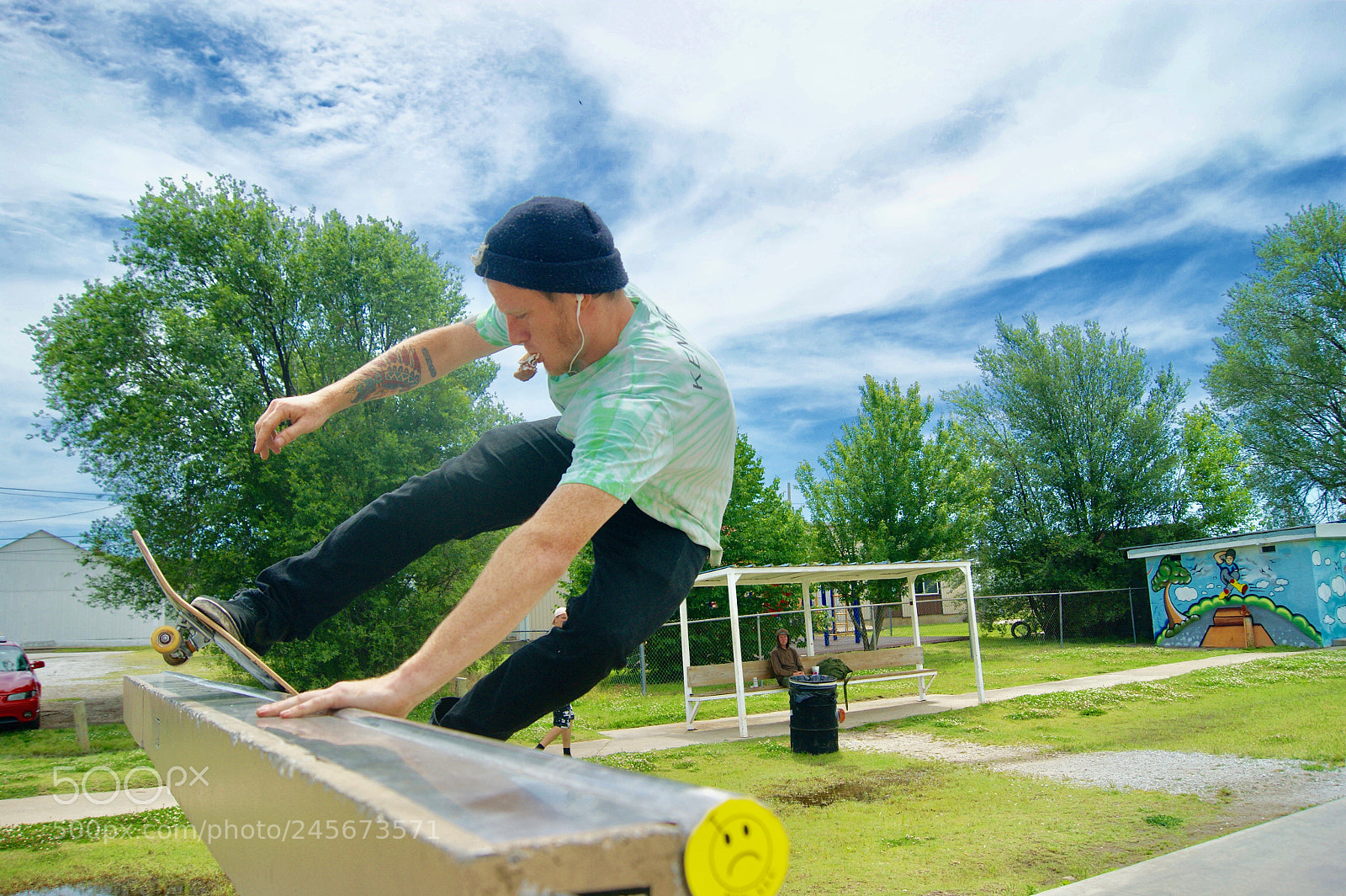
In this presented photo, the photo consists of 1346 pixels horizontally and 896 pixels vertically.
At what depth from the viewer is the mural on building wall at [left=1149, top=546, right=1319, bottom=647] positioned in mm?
21797

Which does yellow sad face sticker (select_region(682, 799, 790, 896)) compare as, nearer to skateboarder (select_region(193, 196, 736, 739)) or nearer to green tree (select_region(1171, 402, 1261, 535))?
skateboarder (select_region(193, 196, 736, 739))

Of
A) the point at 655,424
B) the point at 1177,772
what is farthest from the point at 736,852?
the point at 1177,772

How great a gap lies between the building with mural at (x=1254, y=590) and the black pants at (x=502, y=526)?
25796 mm

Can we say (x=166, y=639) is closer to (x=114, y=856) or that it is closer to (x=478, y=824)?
(x=478, y=824)

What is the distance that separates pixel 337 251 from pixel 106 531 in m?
7.27

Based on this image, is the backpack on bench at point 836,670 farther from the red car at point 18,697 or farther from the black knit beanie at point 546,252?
the red car at point 18,697

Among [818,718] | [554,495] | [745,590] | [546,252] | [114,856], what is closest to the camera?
[554,495]

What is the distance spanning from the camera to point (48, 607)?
54.0m

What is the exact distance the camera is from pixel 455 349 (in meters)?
2.73

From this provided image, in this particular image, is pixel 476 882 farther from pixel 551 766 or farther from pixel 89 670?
pixel 89 670

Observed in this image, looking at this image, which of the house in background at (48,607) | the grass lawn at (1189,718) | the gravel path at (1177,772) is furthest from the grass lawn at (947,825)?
the house in background at (48,607)

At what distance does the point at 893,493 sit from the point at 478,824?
84.4ft

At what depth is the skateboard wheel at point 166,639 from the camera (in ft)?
7.32

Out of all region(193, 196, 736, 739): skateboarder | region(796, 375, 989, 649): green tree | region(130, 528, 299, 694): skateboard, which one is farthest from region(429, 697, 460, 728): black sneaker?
region(796, 375, 989, 649): green tree
